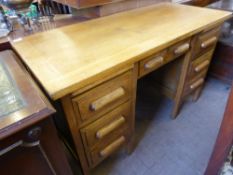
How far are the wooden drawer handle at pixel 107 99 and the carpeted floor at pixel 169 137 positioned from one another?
2.09 feet

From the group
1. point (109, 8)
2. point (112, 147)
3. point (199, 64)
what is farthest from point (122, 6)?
point (112, 147)

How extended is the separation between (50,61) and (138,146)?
93cm

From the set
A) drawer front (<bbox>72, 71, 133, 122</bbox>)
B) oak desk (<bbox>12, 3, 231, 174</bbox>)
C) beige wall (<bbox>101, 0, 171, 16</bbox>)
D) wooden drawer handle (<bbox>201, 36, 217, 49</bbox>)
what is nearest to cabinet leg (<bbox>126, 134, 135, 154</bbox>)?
oak desk (<bbox>12, 3, 231, 174</bbox>)

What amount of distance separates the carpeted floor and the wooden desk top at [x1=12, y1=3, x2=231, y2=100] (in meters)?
0.80

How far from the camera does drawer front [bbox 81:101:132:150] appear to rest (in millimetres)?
868

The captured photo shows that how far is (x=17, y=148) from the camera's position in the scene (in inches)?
21.1

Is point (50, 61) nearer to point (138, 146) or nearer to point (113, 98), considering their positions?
point (113, 98)

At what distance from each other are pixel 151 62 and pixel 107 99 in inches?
11.9

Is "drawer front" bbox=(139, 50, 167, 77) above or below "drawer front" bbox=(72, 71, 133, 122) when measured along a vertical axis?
above

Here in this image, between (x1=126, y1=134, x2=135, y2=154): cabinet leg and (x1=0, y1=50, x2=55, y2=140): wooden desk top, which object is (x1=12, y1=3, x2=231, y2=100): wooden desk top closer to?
(x1=0, y1=50, x2=55, y2=140): wooden desk top

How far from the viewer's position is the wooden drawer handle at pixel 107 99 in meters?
0.78

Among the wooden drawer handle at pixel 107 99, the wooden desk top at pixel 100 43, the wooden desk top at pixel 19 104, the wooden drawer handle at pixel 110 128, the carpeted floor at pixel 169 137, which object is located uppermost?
the wooden desk top at pixel 100 43

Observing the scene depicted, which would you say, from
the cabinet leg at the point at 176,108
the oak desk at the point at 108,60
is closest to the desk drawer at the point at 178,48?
the oak desk at the point at 108,60

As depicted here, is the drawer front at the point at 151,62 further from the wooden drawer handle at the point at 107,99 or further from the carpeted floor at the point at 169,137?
the carpeted floor at the point at 169,137
